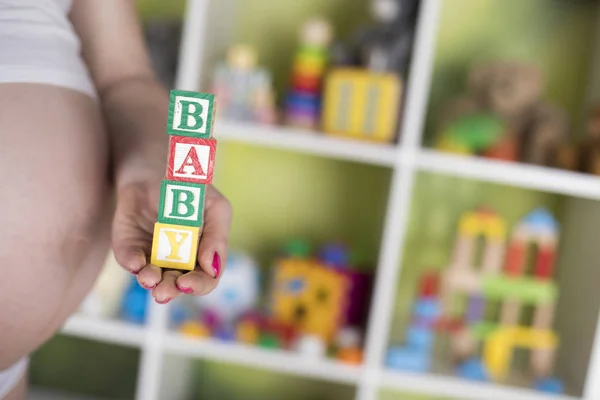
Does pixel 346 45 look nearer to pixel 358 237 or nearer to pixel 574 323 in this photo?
pixel 358 237

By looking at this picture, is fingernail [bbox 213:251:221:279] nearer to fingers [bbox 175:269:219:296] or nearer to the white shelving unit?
fingers [bbox 175:269:219:296]

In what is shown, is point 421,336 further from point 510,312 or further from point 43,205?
point 43,205

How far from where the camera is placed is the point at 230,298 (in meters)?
1.52

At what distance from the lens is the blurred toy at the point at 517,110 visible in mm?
1451

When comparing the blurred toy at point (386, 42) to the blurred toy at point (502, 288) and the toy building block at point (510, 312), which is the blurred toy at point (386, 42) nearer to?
the blurred toy at point (502, 288)

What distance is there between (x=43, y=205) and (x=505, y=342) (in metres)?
1.12

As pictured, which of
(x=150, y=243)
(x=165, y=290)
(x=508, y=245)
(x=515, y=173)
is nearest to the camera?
(x=165, y=290)

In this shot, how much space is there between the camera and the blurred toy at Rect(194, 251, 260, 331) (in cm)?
151

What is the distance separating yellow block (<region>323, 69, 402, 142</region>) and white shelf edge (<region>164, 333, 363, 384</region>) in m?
0.46

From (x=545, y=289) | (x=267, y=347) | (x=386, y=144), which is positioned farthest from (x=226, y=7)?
(x=545, y=289)

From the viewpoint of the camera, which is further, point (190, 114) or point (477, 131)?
point (477, 131)

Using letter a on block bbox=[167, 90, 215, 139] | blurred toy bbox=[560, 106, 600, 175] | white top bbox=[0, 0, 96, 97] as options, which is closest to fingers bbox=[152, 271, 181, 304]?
letter a on block bbox=[167, 90, 215, 139]

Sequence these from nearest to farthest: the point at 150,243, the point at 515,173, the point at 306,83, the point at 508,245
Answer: the point at 150,243, the point at 515,173, the point at 306,83, the point at 508,245

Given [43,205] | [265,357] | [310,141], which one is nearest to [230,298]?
[265,357]
